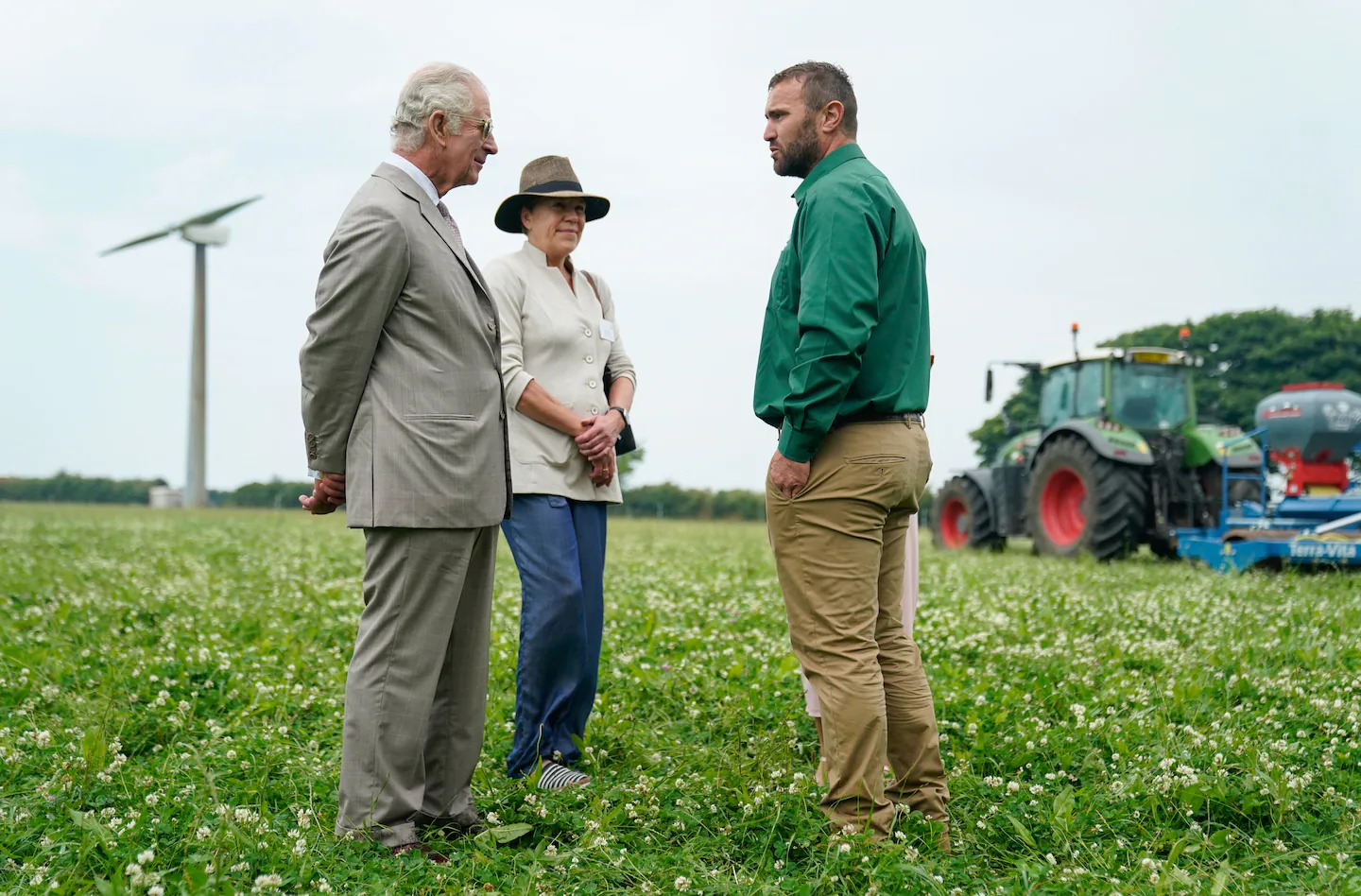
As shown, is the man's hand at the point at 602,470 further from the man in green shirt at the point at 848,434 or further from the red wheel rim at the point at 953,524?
the red wheel rim at the point at 953,524

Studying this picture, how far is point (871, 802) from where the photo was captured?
10.7 ft

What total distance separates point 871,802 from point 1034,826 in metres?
0.67

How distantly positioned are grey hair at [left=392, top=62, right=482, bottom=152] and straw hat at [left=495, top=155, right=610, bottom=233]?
1025 millimetres

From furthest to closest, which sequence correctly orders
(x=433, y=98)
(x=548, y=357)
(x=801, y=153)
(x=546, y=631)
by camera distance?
(x=548, y=357) → (x=546, y=631) → (x=801, y=153) → (x=433, y=98)

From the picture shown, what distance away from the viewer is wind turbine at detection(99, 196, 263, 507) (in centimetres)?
4362

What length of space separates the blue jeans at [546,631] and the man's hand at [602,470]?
17 centimetres

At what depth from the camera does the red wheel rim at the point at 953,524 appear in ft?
55.7

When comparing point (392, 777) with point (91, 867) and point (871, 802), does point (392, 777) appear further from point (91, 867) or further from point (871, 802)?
point (871, 802)

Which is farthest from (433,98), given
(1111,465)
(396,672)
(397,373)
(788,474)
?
(1111,465)

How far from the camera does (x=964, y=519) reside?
16.9m

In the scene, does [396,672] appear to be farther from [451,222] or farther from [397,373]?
[451,222]

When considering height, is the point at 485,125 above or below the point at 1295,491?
above

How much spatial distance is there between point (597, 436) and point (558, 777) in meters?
1.28

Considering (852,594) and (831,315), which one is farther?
(852,594)
